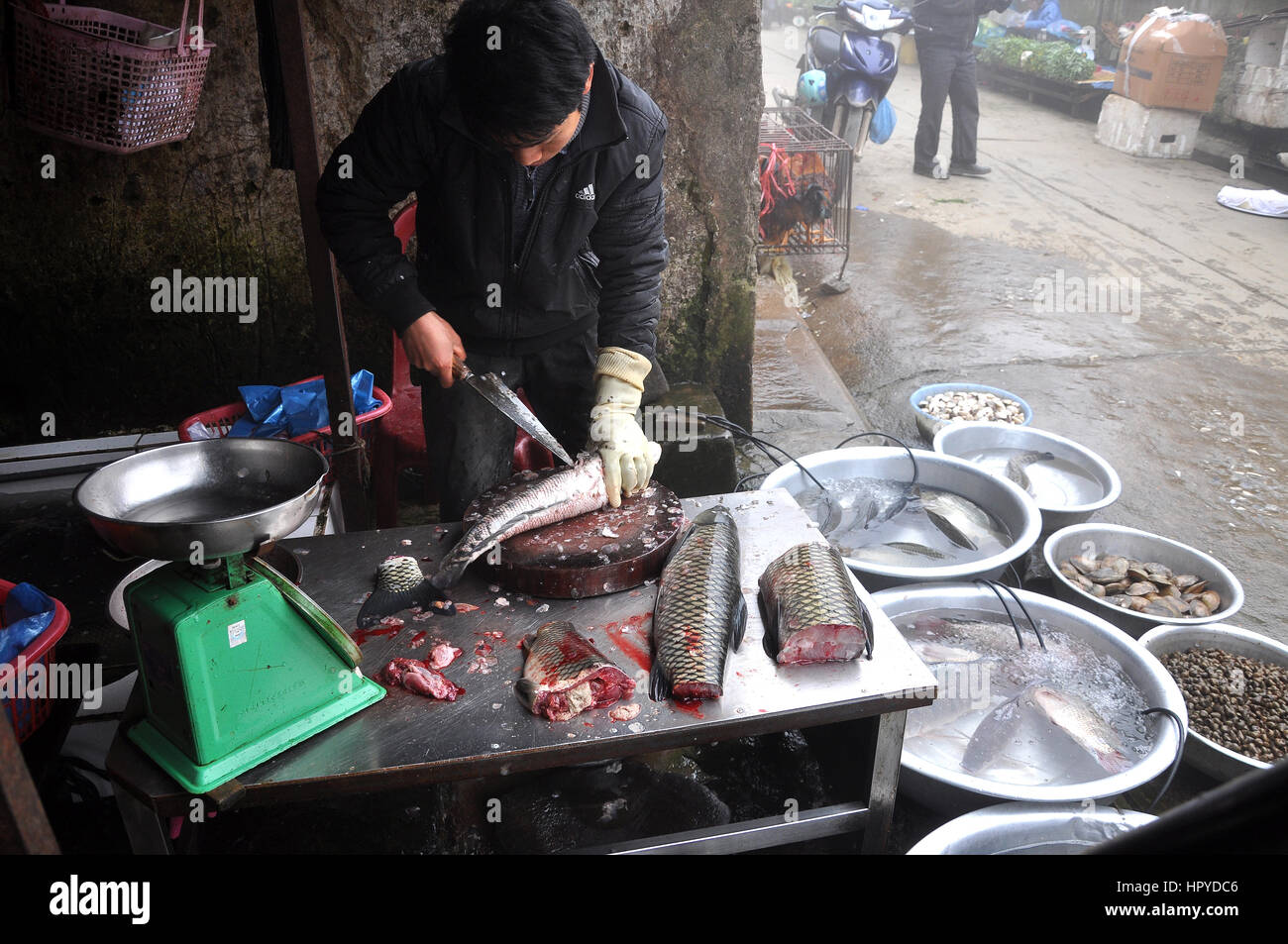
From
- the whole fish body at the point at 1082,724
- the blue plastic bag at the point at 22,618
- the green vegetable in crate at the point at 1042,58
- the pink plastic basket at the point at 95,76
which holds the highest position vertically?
the green vegetable in crate at the point at 1042,58

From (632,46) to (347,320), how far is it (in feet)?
6.20

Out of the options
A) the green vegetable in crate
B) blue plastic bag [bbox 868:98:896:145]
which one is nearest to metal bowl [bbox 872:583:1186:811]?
blue plastic bag [bbox 868:98:896:145]

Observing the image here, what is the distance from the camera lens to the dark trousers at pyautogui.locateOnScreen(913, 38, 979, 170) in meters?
10.2

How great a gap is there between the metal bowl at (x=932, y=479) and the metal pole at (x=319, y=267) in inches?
66.1

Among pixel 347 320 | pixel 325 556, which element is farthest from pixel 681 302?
pixel 325 556

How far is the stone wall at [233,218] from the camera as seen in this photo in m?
3.90

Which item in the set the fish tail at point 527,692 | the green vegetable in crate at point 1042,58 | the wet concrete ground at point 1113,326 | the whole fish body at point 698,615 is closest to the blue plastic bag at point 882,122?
the wet concrete ground at point 1113,326

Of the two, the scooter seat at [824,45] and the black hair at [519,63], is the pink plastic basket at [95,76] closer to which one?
the black hair at [519,63]

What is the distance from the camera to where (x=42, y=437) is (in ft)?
14.6

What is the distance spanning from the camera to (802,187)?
6871mm

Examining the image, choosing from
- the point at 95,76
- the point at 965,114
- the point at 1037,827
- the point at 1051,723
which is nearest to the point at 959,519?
the point at 1051,723

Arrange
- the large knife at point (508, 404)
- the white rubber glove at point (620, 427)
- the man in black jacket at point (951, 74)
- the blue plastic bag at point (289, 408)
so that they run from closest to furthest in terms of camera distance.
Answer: the white rubber glove at point (620, 427) < the large knife at point (508, 404) < the blue plastic bag at point (289, 408) < the man in black jacket at point (951, 74)

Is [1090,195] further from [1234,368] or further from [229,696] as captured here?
[229,696]
